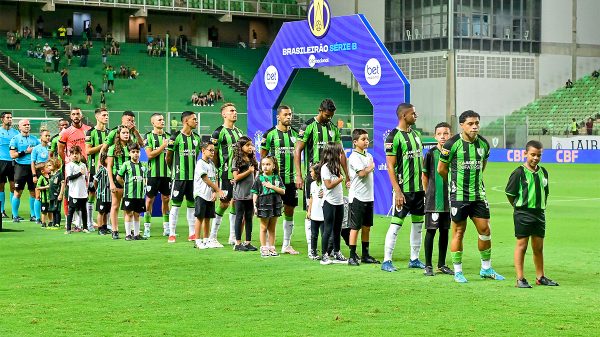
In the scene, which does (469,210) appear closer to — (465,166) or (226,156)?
(465,166)

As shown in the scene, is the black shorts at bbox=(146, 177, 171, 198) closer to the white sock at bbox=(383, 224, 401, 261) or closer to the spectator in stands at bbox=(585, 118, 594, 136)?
the white sock at bbox=(383, 224, 401, 261)

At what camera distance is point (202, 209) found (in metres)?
17.4

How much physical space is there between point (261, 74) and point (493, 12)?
41557 millimetres

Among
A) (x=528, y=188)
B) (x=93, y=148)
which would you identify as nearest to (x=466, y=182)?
(x=528, y=188)

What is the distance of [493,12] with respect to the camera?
6800cm

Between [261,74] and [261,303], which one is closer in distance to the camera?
[261,303]

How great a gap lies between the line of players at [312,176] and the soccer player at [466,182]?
0.04 feet

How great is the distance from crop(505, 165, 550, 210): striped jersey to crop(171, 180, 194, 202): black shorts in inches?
279

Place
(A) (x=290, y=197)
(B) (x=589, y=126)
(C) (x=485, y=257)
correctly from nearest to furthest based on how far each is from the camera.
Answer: (C) (x=485, y=257)
(A) (x=290, y=197)
(B) (x=589, y=126)

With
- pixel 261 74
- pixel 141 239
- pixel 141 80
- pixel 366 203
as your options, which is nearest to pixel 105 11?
pixel 141 80

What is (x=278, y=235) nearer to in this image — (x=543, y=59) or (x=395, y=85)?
(x=395, y=85)

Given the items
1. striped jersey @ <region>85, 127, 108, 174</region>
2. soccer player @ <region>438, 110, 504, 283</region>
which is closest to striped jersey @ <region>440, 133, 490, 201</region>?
soccer player @ <region>438, 110, 504, 283</region>

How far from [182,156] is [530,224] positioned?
7443 millimetres

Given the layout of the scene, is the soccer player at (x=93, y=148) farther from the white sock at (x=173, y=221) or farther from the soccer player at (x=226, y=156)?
the soccer player at (x=226, y=156)
